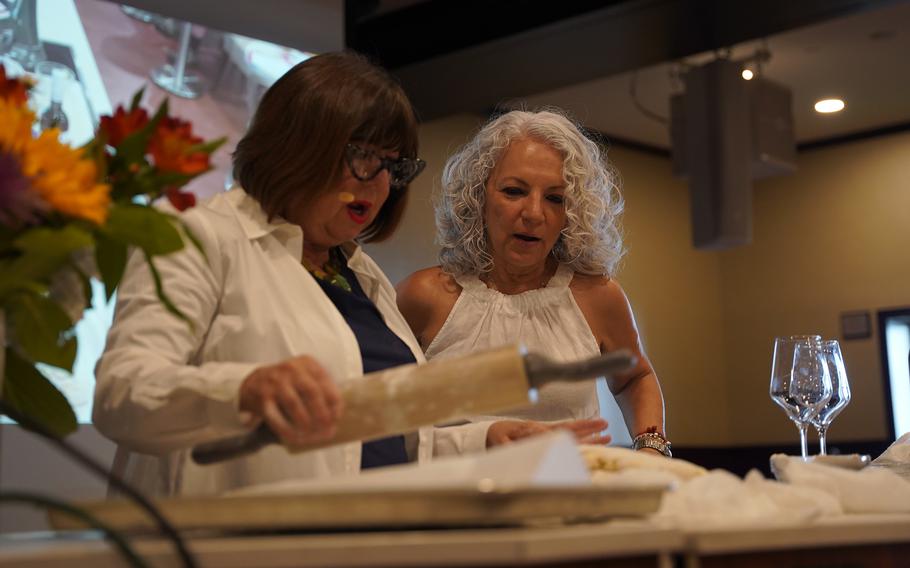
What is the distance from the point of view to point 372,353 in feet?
4.78

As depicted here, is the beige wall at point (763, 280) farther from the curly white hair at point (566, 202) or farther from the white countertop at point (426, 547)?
the white countertop at point (426, 547)

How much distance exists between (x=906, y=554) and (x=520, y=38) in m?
3.84

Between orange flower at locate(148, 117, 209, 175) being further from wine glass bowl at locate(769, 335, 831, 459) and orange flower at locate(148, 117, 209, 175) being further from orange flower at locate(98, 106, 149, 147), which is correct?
wine glass bowl at locate(769, 335, 831, 459)

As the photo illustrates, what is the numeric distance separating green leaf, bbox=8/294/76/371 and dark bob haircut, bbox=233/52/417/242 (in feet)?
1.81

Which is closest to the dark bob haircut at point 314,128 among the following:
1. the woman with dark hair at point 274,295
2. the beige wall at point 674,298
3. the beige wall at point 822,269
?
the woman with dark hair at point 274,295

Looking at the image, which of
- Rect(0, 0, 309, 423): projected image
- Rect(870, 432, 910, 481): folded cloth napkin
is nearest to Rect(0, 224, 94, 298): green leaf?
Rect(870, 432, 910, 481): folded cloth napkin

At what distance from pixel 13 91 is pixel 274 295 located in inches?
20.6

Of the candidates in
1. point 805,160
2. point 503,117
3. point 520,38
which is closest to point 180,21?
point 520,38

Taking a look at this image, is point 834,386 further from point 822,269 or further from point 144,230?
point 822,269

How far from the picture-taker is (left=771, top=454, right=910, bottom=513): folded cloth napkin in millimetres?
1011

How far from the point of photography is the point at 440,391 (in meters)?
0.83

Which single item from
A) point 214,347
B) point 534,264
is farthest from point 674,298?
point 214,347

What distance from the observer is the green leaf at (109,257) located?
2.87 ft

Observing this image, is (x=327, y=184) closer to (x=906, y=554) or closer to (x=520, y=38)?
(x=906, y=554)
